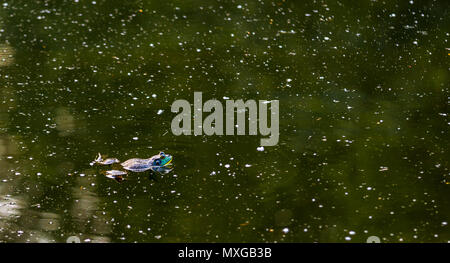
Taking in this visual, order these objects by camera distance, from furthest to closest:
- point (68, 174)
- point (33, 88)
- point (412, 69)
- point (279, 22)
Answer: point (279, 22), point (412, 69), point (33, 88), point (68, 174)

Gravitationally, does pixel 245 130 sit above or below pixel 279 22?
below

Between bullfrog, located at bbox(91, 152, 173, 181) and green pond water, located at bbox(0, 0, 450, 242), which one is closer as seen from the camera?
green pond water, located at bbox(0, 0, 450, 242)

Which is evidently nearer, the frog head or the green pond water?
the green pond water

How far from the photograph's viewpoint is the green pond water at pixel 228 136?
2.58 metres

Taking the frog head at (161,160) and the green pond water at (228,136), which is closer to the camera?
the green pond water at (228,136)

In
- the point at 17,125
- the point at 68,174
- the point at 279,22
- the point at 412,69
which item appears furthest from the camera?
the point at 279,22

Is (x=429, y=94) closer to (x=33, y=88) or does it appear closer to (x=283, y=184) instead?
(x=283, y=184)

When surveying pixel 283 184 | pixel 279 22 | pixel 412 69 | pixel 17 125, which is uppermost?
pixel 279 22

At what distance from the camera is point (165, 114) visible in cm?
326

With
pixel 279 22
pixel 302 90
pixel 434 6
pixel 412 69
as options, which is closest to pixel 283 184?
pixel 302 90

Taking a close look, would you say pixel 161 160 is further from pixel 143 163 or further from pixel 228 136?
pixel 228 136

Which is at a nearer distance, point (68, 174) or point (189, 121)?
point (68, 174)

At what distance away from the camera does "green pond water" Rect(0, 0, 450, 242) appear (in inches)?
102

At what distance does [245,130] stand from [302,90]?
54 centimetres
